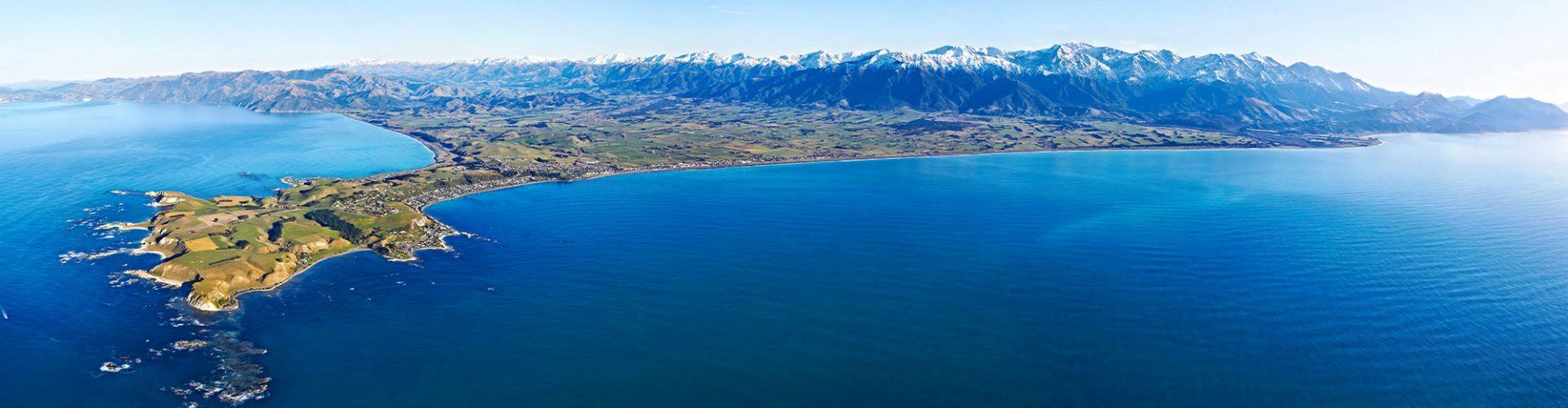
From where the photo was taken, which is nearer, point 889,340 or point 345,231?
Answer: point 889,340

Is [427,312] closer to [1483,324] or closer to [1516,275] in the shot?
[1483,324]

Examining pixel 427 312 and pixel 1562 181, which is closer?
pixel 427 312

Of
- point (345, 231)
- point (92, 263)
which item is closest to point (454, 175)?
point (345, 231)

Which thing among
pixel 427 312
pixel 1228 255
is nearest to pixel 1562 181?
pixel 1228 255

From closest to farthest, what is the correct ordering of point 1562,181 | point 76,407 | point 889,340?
point 76,407 < point 889,340 < point 1562,181

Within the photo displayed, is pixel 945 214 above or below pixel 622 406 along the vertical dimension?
above

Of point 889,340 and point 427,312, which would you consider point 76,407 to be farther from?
point 889,340

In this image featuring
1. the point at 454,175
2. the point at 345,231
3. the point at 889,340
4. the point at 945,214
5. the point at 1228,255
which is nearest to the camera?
the point at 889,340
